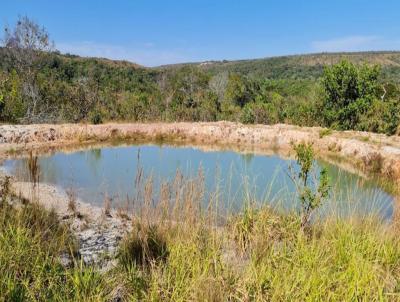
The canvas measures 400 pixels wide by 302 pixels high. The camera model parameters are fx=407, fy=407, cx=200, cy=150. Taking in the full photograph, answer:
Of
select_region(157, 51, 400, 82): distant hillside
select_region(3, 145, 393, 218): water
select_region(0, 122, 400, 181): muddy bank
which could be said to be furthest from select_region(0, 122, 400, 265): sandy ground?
select_region(157, 51, 400, 82): distant hillside

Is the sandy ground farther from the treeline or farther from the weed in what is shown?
the treeline

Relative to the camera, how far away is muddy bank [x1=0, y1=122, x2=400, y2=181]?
10297mm

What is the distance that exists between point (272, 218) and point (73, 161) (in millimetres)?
7445

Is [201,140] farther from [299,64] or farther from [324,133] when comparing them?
[299,64]

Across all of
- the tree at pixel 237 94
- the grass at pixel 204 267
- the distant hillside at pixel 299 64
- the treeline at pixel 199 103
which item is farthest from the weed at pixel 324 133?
the distant hillside at pixel 299 64

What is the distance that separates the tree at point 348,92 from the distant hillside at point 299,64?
52.1 metres

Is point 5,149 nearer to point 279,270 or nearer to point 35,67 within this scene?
point 35,67

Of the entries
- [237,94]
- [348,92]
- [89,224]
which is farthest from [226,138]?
[237,94]

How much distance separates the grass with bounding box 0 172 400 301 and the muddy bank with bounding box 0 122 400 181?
6392 mm

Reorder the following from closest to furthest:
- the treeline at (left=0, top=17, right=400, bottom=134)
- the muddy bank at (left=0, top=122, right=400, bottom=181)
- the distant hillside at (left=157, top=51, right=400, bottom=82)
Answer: the muddy bank at (left=0, top=122, right=400, bottom=181)
the treeline at (left=0, top=17, right=400, bottom=134)
the distant hillside at (left=157, top=51, right=400, bottom=82)

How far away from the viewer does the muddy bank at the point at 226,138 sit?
33.8 feet

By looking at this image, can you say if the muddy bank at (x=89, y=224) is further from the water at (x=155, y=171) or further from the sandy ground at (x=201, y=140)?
the water at (x=155, y=171)

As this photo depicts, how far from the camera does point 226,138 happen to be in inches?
585

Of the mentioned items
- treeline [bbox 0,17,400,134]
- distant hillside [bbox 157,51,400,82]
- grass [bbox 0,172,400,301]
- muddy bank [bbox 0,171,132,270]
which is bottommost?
muddy bank [bbox 0,171,132,270]
